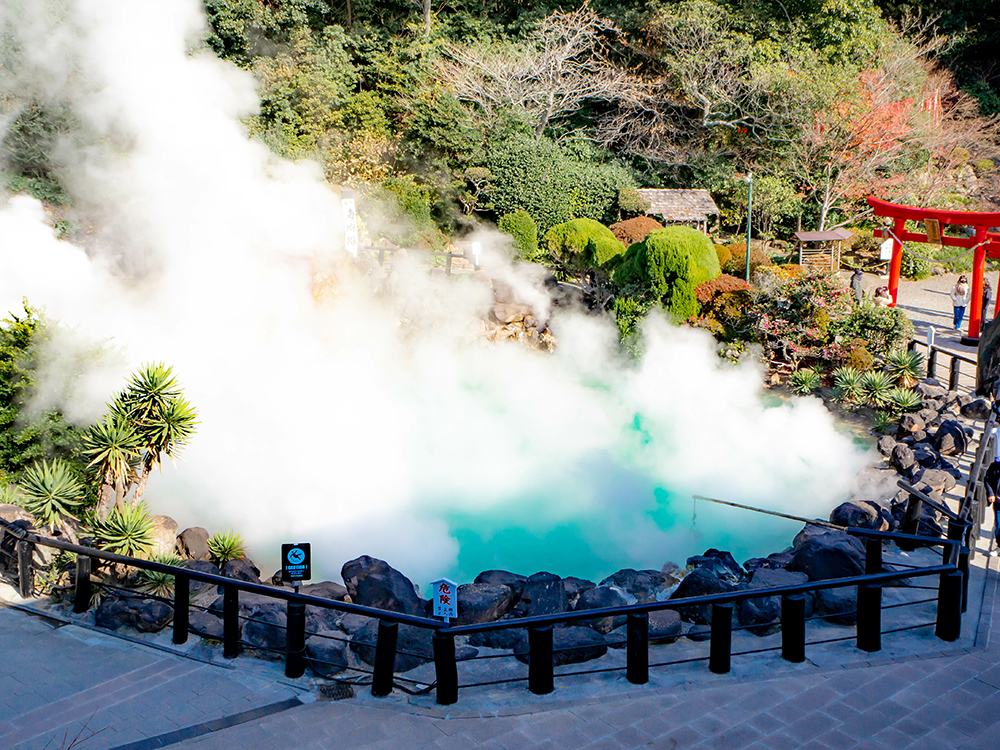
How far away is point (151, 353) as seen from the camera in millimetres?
12312

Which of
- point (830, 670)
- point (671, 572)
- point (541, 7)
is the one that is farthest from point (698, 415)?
point (541, 7)

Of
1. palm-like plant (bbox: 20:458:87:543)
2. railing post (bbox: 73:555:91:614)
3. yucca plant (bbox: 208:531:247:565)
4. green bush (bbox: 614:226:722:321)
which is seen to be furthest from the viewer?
green bush (bbox: 614:226:722:321)

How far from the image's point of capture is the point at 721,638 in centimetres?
528

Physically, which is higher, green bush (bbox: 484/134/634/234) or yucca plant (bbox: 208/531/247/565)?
green bush (bbox: 484/134/634/234)

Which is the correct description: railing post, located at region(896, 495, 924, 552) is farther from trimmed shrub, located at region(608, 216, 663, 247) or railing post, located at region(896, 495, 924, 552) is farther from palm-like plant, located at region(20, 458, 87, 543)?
trimmed shrub, located at region(608, 216, 663, 247)

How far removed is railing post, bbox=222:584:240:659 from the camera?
18.4 feet

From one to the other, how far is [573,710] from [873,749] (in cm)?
165

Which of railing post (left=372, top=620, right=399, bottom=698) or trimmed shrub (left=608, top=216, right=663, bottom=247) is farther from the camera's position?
trimmed shrub (left=608, top=216, right=663, bottom=247)

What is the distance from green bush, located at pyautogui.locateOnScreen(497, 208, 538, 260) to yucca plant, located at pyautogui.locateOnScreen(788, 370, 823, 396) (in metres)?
8.23

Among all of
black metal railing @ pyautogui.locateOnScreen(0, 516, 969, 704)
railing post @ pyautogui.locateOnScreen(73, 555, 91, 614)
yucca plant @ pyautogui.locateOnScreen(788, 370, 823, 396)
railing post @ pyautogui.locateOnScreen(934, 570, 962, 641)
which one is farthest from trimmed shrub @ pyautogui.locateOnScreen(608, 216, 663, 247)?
railing post @ pyautogui.locateOnScreen(73, 555, 91, 614)

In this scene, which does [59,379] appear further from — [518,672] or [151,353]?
[518,672]

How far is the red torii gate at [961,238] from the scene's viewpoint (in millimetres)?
14766

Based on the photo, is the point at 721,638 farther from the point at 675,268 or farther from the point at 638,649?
the point at 675,268

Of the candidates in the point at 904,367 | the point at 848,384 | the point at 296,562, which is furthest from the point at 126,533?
the point at 904,367
